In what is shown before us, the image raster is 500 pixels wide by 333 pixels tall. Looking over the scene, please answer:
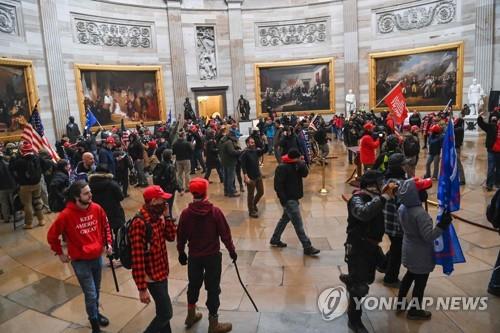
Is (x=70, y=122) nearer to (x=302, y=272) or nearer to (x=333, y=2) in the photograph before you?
(x=302, y=272)

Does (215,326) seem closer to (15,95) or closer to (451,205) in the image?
(451,205)

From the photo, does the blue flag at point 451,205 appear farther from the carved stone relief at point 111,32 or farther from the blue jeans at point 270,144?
the carved stone relief at point 111,32

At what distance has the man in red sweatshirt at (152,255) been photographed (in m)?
3.56

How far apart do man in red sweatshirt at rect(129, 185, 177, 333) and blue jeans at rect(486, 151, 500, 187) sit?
813 cm

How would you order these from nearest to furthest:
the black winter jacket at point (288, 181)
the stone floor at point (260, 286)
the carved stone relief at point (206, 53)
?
the stone floor at point (260, 286)
the black winter jacket at point (288, 181)
the carved stone relief at point (206, 53)

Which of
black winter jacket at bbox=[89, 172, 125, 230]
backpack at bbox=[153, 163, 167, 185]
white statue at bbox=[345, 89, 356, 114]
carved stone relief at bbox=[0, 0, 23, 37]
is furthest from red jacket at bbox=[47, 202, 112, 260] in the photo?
white statue at bbox=[345, 89, 356, 114]

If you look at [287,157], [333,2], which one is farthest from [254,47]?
[287,157]

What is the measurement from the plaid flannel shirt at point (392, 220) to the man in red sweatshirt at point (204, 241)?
82.5 inches

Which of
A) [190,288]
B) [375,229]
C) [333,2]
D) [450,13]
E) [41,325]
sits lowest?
[41,325]

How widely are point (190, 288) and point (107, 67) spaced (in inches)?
772

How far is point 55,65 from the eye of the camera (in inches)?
727

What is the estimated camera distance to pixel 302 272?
561cm

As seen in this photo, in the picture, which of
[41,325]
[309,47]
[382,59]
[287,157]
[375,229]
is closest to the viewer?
[375,229]

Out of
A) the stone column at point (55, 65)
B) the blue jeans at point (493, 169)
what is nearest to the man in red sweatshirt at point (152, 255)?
the blue jeans at point (493, 169)
